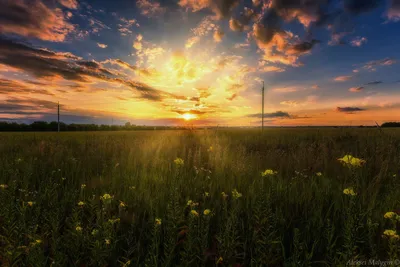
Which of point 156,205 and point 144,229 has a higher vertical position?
point 156,205

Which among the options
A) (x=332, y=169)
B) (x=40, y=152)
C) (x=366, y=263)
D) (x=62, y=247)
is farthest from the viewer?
(x=40, y=152)

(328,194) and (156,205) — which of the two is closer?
(156,205)

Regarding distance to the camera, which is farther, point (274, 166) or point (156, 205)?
point (274, 166)

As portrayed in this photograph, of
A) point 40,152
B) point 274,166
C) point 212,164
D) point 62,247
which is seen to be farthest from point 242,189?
point 40,152

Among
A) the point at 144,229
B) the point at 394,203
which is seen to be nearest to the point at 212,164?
the point at 144,229

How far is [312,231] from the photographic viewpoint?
2.52 metres

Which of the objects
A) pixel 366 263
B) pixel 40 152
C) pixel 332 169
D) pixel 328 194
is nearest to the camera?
pixel 366 263

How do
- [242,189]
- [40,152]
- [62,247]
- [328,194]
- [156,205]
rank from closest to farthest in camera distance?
[62,247], [156,205], [328,194], [242,189], [40,152]

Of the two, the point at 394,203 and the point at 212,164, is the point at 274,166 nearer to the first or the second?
the point at 212,164

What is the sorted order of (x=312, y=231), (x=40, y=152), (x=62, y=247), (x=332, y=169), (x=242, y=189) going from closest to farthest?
(x=62, y=247)
(x=312, y=231)
(x=242, y=189)
(x=332, y=169)
(x=40, y=152)

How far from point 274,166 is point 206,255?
13.3 ft

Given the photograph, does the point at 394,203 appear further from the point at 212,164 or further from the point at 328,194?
the point at 212,164

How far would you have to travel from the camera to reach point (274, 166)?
5.56m

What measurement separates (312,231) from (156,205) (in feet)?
6.48
